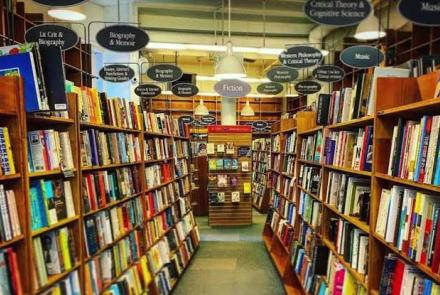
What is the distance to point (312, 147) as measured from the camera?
3.59 metres

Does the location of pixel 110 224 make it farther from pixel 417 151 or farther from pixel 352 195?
pixel 417 151

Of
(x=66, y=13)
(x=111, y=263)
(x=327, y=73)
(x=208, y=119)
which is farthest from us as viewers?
(x=208, y=119)

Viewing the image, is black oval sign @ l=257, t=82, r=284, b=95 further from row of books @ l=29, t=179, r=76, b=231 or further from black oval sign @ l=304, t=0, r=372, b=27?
row of books @ l=29, t=179, r=76, b=231

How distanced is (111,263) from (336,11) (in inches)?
105

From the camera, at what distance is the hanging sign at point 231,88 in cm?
528

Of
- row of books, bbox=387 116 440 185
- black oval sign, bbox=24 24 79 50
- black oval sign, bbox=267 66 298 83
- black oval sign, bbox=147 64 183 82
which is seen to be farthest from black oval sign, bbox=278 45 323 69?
row of books, bbox=387 116 440 185

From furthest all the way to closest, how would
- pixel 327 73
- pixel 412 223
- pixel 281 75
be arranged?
1. pixel 281 75
2. pixel 327 73
3. pixel 412 223

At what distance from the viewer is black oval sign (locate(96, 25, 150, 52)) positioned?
3381mm

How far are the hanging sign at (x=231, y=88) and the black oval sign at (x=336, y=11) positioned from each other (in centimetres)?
276

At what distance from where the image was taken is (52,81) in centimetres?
175

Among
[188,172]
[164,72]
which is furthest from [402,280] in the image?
[188,172]

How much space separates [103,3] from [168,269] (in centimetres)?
500

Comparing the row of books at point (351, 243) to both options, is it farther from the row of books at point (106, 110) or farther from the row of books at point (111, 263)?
the row of books at point (106, 110)

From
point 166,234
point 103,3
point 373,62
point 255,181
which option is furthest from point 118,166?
point 255,181
